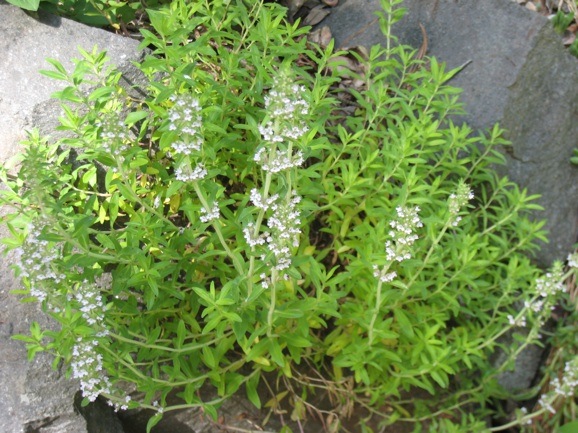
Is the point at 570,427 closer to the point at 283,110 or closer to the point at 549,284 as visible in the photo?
the point at 549,284

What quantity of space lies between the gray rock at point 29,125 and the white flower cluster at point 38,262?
792mm

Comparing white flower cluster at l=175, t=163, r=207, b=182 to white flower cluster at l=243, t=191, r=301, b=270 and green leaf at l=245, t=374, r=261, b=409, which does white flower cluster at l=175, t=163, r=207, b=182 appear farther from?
green leaf at l=245, t=374, r=261, b=409

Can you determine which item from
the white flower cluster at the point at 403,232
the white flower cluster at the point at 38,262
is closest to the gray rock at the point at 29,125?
the white flower cluster at the point at 38,262

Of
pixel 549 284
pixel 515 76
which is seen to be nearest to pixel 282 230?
pixel 549 284

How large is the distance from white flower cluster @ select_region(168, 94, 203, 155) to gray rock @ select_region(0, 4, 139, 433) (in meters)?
1.58

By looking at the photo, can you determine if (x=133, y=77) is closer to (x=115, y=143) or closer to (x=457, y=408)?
(x=115, y=143)

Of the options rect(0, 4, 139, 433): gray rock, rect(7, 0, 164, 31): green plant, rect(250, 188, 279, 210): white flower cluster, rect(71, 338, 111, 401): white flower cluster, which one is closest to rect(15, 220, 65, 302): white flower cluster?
rect(71, 338, 111, 401): white flower cluster

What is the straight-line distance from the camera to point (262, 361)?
3410 millimetres


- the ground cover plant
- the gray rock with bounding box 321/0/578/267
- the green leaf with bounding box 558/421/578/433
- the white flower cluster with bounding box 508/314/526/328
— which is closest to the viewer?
the ground cover plant

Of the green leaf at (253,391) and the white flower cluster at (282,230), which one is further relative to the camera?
the green leaf at (253,391)

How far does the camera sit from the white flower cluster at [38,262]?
8.55 feet

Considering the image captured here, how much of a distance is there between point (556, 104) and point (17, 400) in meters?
4.54

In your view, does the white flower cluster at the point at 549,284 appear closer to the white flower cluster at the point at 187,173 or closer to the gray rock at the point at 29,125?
the white flower cluster at the point at 187,173

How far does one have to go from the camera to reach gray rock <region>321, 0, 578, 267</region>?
15.6ft
